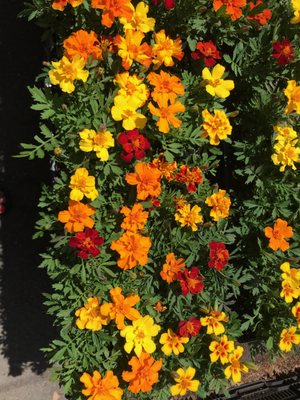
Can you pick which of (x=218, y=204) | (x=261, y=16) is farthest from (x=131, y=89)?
(x=261, y=16)

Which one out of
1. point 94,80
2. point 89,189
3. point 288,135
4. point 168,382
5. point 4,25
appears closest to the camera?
point 89,189

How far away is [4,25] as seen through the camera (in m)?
2.71

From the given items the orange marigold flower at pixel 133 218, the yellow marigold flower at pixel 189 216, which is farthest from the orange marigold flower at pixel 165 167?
the orange marigold flower at pixel 133 218

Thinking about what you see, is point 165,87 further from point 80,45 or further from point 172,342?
point 172,342

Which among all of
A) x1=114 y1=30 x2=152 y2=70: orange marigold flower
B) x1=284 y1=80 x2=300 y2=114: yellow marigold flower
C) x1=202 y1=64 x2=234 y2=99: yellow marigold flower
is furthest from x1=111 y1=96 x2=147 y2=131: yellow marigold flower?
x1=284 y1=80 x2=300 y2=114: yellow marigold flower

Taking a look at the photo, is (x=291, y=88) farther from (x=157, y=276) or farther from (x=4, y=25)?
(x=4, y=25)

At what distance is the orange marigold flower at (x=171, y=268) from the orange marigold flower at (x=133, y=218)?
238mm

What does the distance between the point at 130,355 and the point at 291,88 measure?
5.18 feet

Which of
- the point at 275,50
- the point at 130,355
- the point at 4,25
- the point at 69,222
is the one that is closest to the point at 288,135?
the point at 275,50

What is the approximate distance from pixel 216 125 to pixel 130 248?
758 millimetres

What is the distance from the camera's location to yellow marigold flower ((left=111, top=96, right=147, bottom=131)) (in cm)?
189

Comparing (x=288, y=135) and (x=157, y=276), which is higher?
(x=288, y=135)

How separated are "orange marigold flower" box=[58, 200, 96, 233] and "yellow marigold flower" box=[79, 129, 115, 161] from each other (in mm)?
246

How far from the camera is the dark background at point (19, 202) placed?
2.70 m
